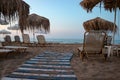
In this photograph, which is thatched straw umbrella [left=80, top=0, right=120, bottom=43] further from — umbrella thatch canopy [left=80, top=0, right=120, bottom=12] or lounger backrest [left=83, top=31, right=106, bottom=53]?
lounger backrest [left=83, top=31, right=106, bottom=53]

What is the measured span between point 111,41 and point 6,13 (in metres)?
5.34

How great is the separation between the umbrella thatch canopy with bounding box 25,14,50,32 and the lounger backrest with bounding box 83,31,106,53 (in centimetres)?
918

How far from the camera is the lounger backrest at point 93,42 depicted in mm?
7562

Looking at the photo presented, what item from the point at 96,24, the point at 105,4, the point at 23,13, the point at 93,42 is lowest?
the point at 93,42

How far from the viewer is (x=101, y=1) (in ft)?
38.9

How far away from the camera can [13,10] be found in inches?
414

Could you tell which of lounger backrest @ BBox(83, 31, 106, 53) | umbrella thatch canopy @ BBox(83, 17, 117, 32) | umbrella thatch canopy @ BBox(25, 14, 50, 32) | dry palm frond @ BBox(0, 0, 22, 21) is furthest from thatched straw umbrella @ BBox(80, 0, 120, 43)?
umbrella thatch canopy @ BBox(25, 14, 50, 32)

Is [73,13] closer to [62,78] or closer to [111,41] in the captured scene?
[111,41]

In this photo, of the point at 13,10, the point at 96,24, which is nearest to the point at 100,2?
the point at 96,24

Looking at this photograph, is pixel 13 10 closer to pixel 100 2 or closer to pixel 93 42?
pixel 100 2

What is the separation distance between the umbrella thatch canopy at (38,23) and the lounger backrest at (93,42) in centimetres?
918

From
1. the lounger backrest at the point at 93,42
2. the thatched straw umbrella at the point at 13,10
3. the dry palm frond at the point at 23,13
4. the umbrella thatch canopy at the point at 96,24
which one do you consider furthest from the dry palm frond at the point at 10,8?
the umbrella thatch canopy at the point at 96,24

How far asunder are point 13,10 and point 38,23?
19.6 feet

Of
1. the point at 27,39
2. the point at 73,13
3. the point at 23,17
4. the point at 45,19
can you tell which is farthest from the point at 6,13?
the point at 73,13
